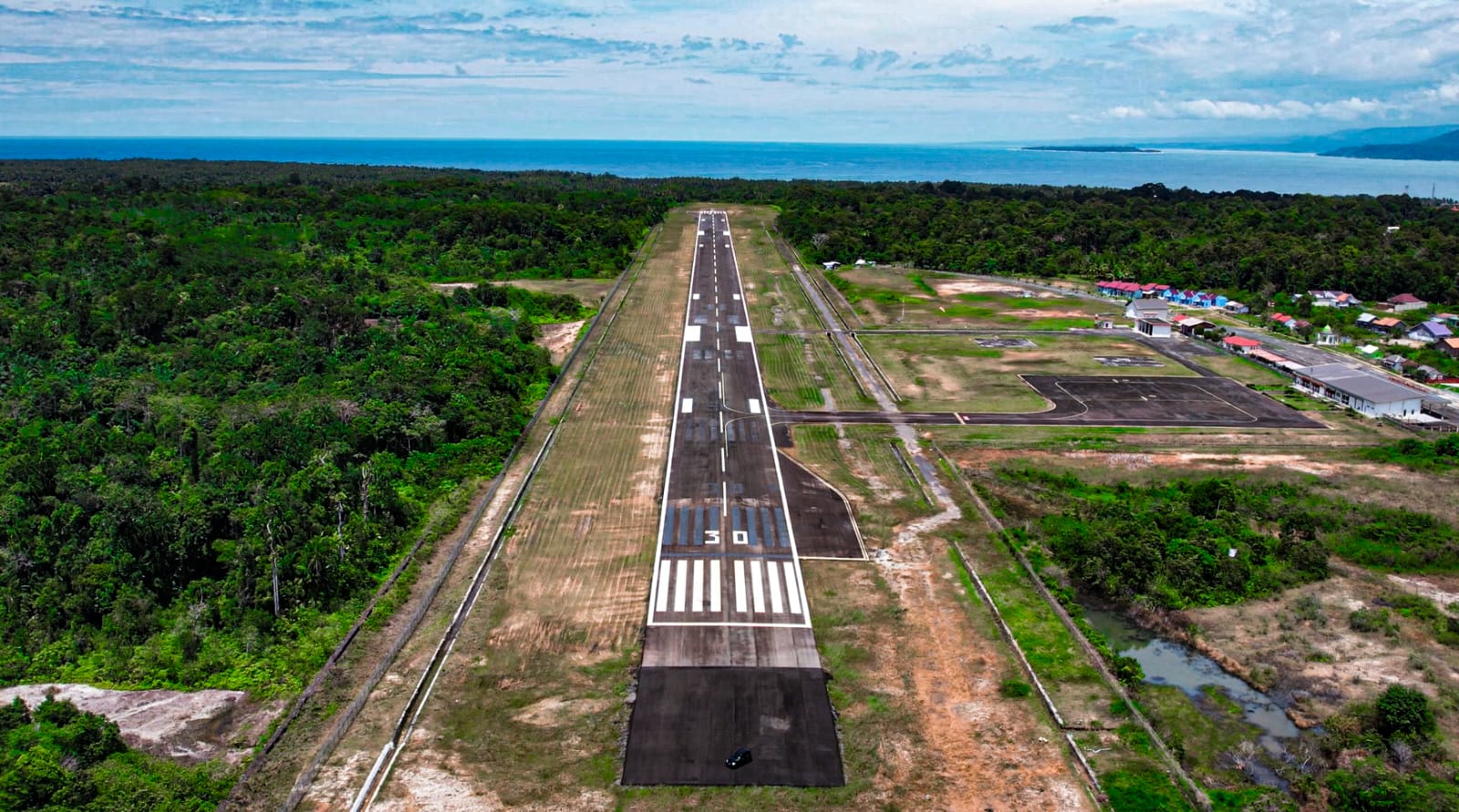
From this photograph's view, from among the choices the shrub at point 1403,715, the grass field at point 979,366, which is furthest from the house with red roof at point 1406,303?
the shrub at point 1403,715

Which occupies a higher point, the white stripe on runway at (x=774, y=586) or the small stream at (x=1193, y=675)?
the white stripe on runway at (x=774, y=586)

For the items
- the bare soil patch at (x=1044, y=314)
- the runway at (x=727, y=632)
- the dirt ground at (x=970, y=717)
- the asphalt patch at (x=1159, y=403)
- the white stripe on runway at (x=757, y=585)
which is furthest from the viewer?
the bare soil patch at (x=1044, y=314)

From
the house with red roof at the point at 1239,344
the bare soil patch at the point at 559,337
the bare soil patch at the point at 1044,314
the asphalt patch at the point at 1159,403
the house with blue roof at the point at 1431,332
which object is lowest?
the asphalt patch at the point at 1159,403

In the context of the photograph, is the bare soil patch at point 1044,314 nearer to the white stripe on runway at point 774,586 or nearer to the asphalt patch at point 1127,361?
the asphalt patch at point 1127,361

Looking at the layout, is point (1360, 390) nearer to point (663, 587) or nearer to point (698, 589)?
point (698, 589)

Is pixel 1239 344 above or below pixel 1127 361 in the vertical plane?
above

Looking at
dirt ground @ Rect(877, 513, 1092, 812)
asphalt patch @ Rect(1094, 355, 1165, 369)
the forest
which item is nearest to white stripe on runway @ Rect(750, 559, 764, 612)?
dirt ground @ Rect(877, 513, 1092, 812)

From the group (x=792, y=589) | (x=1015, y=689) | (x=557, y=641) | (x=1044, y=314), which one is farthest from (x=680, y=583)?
(x=1044, y=314)
